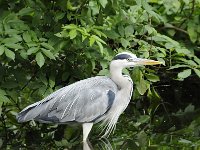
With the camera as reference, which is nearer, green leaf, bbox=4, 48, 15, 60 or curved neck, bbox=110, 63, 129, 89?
green leaf, bbox=4, 48, 15, 60

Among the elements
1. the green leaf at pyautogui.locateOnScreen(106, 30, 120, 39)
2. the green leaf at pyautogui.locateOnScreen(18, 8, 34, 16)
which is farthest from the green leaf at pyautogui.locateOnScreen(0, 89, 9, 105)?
the green leaf at pyautogui.locateOnScreen(106, 30, 120, 39)

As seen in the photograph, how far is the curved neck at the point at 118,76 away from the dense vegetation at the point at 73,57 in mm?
276

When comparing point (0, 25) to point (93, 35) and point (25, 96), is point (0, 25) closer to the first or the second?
point (93, 35)

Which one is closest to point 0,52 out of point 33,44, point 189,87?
point 33,44

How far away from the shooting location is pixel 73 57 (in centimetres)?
622

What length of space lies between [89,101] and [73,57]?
74 cm

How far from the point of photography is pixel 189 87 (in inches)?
327

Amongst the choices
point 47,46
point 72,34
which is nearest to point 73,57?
point 47,46

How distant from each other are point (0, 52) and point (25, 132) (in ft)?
4.41

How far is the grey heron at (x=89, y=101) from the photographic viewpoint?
5.56 metres

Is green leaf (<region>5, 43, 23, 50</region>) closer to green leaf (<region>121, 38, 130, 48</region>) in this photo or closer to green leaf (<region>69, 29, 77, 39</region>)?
green leaf (<region>69, 29, 77, 39</region>)

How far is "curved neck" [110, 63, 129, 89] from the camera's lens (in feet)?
18.9

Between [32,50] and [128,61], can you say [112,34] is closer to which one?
[128,61]

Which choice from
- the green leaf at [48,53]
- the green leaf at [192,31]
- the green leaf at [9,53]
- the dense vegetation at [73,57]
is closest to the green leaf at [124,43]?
the dense vegetation at [73,57]
